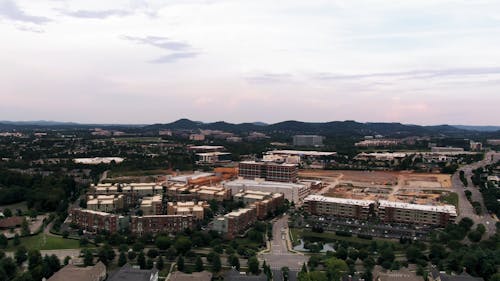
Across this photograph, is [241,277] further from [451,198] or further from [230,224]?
[451,198]

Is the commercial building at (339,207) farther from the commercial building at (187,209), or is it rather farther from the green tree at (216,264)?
the green tree at (216,264)

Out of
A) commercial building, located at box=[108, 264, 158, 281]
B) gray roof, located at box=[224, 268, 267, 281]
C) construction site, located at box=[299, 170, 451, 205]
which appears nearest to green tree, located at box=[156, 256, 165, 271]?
commercial building, located at box=[108, 264, 158, 281]

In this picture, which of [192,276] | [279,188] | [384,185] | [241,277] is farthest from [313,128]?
[192,276]

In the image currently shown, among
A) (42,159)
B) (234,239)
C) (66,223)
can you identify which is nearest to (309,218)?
(234,239)

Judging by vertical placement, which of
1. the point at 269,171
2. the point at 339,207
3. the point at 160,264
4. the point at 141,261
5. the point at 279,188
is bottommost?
the point at 160,264

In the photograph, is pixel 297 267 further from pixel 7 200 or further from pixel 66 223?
pixel 7 200
